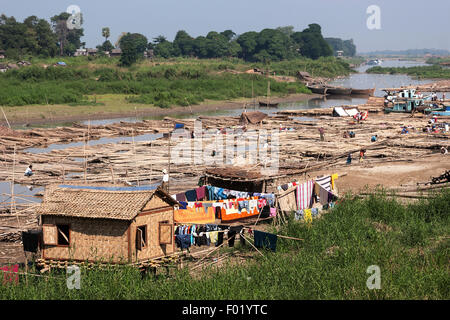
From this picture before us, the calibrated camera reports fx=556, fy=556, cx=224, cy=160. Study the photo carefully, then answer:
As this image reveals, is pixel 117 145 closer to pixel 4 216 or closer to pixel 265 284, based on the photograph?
pixel 4 216

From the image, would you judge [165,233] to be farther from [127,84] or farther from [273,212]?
[127,84]

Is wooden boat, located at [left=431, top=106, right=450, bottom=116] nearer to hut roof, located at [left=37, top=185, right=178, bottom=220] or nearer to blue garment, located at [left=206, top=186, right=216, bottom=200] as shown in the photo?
blue garment, located at [left=206, top=186, right=216, bottom=200]

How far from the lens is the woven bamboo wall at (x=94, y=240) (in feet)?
34.6

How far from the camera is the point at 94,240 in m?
10.7

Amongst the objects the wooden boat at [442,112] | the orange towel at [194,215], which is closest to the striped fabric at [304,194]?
the orange towel at [194,215]

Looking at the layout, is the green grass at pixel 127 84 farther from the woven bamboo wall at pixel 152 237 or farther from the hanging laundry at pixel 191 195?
the woven bamboo wall at pixel 152 237

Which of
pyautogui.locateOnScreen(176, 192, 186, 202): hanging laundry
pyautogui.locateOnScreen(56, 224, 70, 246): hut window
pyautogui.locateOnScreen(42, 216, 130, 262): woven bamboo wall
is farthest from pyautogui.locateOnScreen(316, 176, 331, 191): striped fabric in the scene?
pyautogui.locateOnScreen(56, 224, 70, 246): hut window

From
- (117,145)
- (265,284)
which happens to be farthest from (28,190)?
(265,284)

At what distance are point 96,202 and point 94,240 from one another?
73 centimetres

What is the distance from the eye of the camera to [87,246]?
35.2 feet

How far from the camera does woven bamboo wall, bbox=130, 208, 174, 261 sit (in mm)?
10641

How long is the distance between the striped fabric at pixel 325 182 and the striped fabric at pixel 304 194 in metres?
0.27

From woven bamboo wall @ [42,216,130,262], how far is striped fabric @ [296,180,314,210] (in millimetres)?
5701
